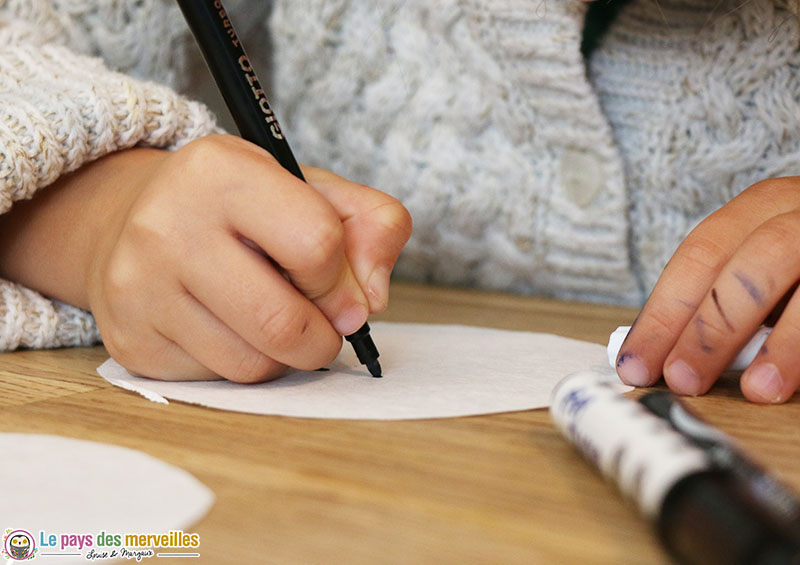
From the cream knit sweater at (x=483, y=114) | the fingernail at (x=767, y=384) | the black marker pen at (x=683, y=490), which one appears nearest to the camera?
the black marker pen at (x=683, y=490)

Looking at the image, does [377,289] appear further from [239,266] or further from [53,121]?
[53,121]

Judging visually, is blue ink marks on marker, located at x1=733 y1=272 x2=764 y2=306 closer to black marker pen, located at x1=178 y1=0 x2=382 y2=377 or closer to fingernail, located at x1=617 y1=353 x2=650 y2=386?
fingernail, located at x1=617 y1=353 x2=650 y2=386

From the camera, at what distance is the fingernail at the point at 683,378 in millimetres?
303

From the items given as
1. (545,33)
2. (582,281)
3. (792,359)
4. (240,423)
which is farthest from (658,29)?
(240,423)

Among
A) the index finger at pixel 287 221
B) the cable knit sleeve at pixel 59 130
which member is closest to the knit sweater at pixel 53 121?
the cable knit sleeve at pixel 59 130

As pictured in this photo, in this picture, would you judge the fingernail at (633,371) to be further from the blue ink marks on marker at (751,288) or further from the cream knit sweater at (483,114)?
the cream knit sweater at (483,114)

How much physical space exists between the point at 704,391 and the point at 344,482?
0.17m

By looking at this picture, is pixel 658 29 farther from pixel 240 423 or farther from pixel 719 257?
pixel 240 423

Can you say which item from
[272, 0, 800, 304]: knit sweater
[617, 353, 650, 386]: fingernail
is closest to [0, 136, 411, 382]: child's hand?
[617, 353, 650, 386]: fingernail

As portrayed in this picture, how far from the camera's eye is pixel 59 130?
1.27ft

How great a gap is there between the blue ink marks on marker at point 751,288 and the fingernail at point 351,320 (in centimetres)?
15

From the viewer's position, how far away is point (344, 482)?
213mm

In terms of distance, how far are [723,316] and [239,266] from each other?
0.63 feet

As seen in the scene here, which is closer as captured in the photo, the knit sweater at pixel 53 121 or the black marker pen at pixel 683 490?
the black marker pen at pixel 683 490
